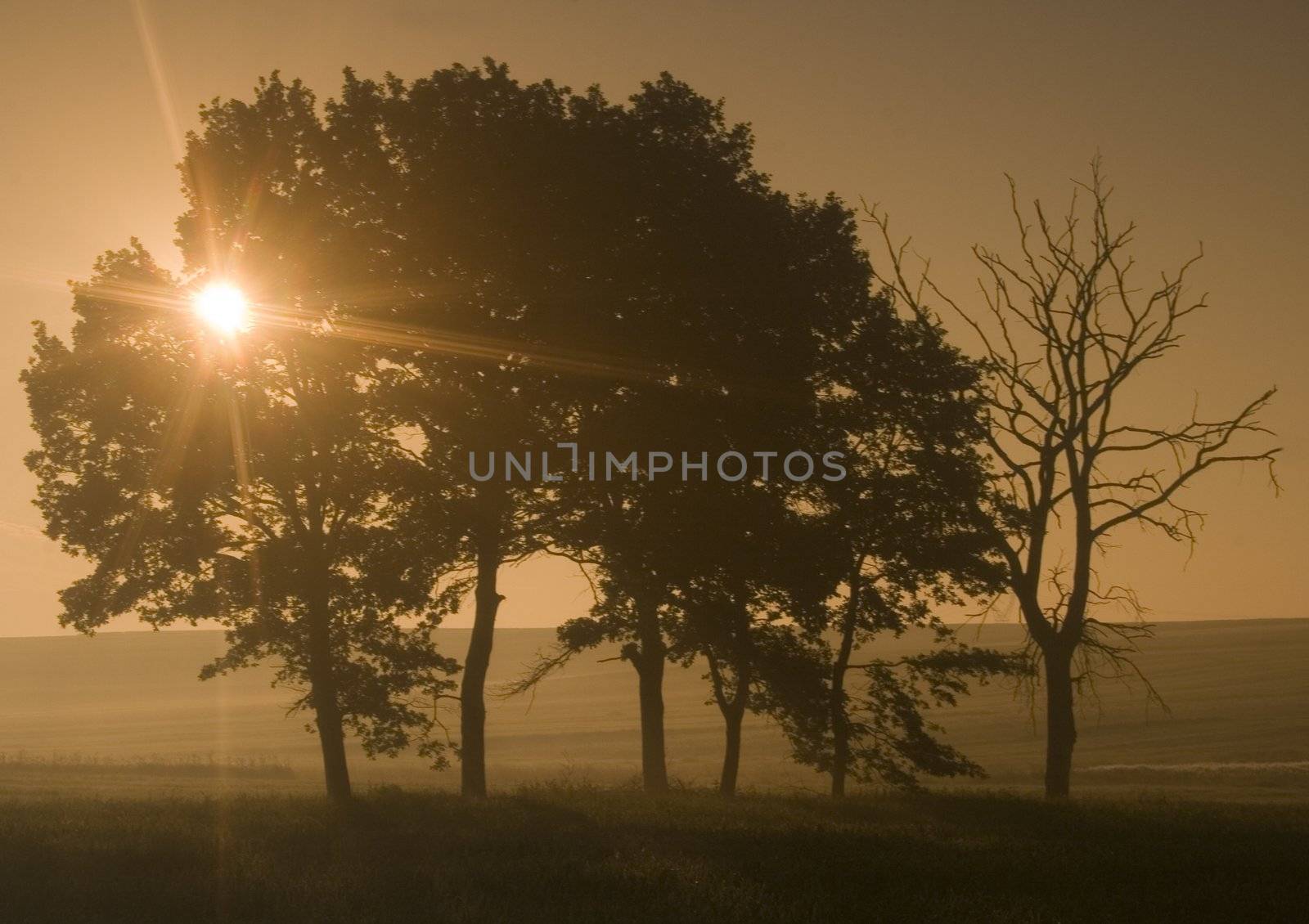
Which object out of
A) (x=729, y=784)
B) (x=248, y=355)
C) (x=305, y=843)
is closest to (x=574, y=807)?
(x=305, y=843)

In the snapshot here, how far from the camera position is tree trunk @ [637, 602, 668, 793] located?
25047 mm

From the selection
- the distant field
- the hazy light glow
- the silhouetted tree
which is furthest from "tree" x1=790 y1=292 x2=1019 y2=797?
the hazy light glow

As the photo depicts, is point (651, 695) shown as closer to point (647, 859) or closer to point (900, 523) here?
point (900, 523)

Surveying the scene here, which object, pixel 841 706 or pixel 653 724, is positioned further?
pixel 653 724

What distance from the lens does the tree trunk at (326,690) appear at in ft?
78.5

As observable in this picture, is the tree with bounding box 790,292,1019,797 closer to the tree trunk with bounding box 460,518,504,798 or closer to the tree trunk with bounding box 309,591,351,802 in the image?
the tree trunk with bounding box 460,518,504,798

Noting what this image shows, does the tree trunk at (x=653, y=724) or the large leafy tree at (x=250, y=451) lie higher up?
the large leafy tree at (x=250, y=451)

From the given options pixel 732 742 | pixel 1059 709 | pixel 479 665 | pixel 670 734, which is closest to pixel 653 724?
pixel 732 742

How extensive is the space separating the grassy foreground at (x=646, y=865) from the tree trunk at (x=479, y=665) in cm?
592

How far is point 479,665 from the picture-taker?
81.8 feet

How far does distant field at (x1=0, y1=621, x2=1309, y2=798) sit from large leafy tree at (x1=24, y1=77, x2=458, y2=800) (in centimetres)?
901

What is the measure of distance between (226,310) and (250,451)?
294cm

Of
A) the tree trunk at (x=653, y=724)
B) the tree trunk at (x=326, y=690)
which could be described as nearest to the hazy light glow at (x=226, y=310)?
the tree trunk at (x=326, y=690)

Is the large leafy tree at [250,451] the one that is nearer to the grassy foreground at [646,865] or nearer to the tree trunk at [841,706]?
the grassy foreground at [646,865]
